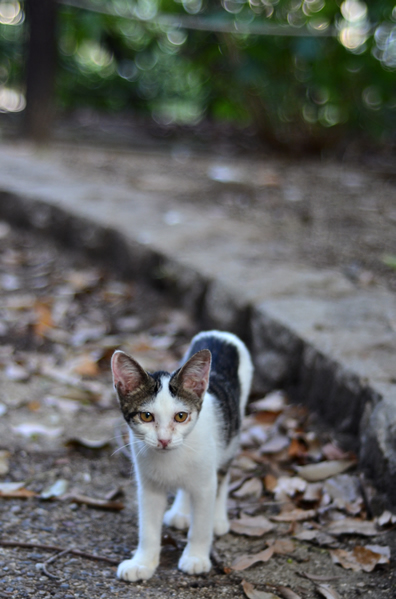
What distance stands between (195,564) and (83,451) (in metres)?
0.84

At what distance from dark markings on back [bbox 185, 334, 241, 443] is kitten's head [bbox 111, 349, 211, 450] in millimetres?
266

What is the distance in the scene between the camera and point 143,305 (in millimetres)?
3842

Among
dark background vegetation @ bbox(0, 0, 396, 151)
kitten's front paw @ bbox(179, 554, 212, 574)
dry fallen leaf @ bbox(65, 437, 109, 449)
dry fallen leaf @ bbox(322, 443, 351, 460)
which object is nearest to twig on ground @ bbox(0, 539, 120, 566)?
kitten's front paw @ bbox(179, 554, 212, 574)

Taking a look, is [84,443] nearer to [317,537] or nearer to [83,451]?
[83,451]

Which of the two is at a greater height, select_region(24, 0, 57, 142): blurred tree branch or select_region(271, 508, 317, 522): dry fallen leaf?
select_region(24, 0, 57, 142): blurred tree branch

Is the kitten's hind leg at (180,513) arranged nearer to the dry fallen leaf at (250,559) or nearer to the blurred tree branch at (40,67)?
the dry fallen leaf at (250,559)

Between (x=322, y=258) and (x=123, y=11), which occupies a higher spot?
(x=123, y=11)

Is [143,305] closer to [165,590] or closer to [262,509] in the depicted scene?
[262,509]

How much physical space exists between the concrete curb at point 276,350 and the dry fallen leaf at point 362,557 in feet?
0.59

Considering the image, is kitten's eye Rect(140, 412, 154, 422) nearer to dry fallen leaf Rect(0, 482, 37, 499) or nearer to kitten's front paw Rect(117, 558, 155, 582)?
kitten's front paw Rect(117, 558, 155, 582)

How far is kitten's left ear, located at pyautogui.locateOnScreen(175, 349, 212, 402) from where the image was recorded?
5.90 ft

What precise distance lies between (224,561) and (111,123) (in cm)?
845

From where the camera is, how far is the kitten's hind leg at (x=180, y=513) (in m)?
2.18

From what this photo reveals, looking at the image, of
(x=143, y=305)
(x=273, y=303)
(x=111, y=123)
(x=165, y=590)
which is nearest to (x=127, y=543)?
(x=165, y=590)
